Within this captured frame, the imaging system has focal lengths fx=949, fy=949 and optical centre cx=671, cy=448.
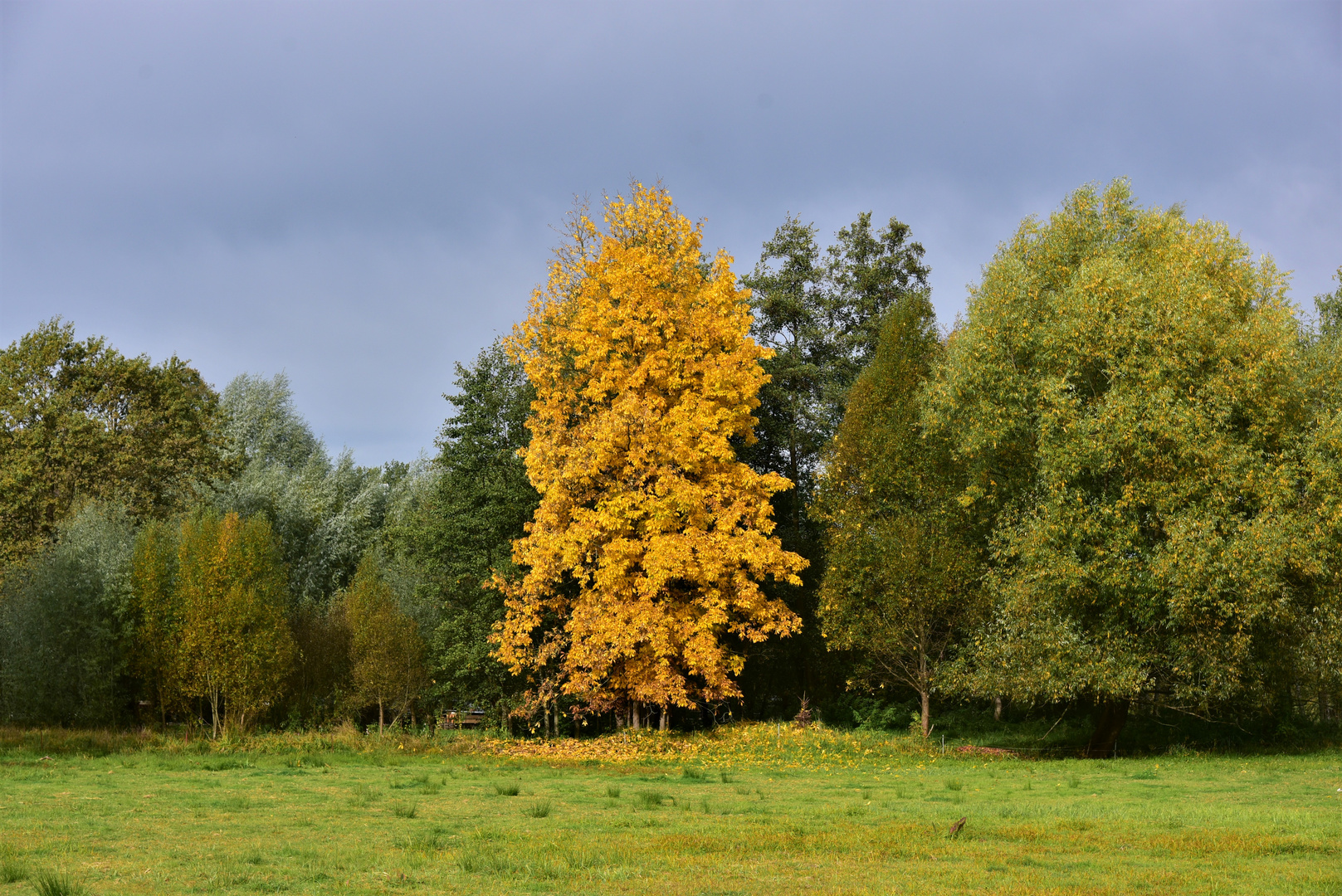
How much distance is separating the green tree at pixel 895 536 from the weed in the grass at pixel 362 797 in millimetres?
17991

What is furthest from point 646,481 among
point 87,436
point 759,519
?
point 87,436

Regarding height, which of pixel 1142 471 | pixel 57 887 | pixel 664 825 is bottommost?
pixel 664 825

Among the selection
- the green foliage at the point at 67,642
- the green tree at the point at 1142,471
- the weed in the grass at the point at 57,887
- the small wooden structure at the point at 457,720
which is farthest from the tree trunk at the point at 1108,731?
the green foliage at the point at 67,642

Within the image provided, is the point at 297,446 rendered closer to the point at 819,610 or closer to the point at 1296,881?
the point at 819,610

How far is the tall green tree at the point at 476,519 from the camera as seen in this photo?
111ft

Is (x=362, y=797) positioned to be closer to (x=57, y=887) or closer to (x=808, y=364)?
(x=57, y=887)

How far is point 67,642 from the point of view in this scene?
3269 cm

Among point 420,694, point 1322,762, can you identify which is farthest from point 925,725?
point 420,694

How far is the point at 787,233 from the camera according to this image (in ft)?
155

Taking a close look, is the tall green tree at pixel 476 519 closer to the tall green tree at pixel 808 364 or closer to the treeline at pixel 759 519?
the treeline at pixel 759 519

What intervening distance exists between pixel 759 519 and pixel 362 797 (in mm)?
15860

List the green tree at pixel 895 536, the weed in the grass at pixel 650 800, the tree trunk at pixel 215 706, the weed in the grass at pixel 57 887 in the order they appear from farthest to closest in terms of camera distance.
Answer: the tree trunk at pixel 215 706 → the green tree at pixel 895 536 → the weed in the grass at pixel 650 800 → the weed in the grass at pixel 57 887

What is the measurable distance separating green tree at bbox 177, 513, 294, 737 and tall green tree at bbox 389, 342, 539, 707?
5462 millimetres

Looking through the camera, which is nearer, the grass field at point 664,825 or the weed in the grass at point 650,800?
the grass field at point 664,825
